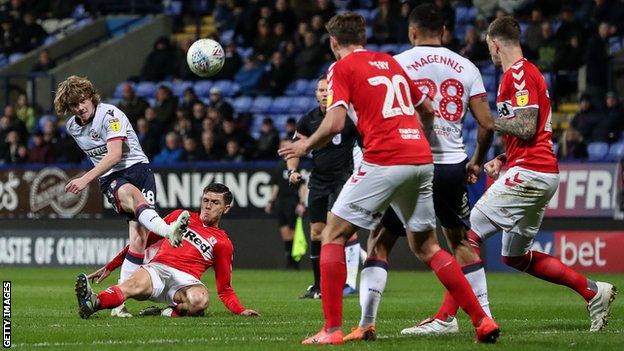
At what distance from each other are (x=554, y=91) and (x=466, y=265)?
45.7 ft

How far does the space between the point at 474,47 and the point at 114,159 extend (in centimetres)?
1253

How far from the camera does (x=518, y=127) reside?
32.9 ft

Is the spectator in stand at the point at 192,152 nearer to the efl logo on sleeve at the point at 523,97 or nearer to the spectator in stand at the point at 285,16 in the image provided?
the spectator in stand at the point at 285,16

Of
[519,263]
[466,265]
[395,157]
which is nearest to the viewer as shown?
[395,157]

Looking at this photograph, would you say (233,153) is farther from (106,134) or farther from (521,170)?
(521,170)

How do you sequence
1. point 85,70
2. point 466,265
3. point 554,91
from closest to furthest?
1. point 466,265
2. point 554,91
3. point 85,70

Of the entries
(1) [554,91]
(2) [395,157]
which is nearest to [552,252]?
(1) [554,91]

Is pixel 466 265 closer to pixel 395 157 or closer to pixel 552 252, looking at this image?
pixel 395 157

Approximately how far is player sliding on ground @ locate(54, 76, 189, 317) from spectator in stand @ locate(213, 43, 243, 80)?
14.6 metres

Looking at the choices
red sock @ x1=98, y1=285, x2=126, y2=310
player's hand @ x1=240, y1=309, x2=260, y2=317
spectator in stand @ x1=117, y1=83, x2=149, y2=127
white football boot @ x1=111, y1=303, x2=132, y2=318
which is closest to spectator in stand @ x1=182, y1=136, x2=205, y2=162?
spectator in stand @ x1=117, y1=83, x2=149, y2=127

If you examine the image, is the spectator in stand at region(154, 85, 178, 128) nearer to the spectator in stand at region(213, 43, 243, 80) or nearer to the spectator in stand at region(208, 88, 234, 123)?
the spectator in stand at region(208, 88, 234, 123)

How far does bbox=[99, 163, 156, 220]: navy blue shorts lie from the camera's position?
40.3 ft

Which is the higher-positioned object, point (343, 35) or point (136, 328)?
point (343, 35)

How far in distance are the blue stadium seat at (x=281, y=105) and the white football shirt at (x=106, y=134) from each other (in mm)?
13699
